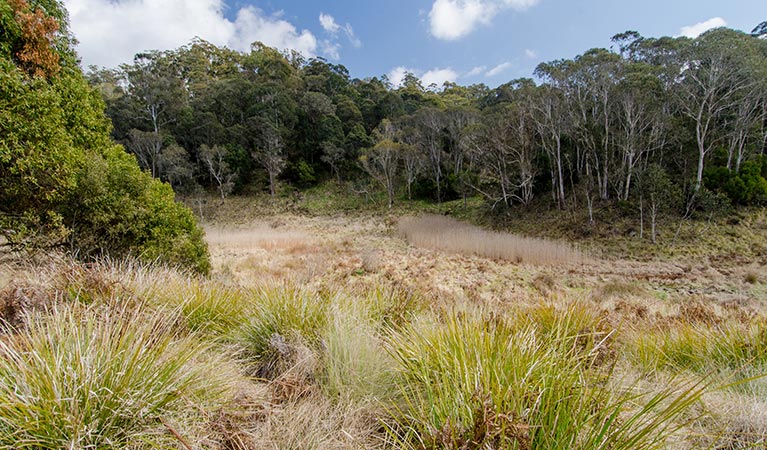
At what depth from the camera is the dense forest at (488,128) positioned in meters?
16.5

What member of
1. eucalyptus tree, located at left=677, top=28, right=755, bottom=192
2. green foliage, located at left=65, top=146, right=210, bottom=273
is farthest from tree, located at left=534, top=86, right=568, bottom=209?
green foliage, located at left=65, top=146, right=210, bottom=273

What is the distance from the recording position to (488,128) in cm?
2447

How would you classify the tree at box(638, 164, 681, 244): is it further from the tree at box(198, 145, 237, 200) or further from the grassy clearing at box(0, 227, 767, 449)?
the tree at box(198, 145, 237, 200)

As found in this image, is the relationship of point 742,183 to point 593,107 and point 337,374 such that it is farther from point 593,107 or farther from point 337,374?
point 337,374

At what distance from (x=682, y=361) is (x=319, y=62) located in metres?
54.4

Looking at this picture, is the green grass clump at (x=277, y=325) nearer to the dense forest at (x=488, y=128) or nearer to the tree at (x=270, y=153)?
the dense forest at (x=488, y=128)

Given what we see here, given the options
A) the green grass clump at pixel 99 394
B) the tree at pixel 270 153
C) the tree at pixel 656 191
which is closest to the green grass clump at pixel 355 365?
the green grass clump at pixel 99 394

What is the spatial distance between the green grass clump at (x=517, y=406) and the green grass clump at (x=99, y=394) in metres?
1.10

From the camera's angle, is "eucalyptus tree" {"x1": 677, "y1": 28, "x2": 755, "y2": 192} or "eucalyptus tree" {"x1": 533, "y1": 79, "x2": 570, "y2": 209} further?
"eucalyptus tree" {"x1": 533, "y1": 79, "x2": 570, "y2": 209}

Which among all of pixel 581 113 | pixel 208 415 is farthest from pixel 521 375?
pixel 581 113

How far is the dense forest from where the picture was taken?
1652 centimetres

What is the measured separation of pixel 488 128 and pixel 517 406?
2582 centimetres

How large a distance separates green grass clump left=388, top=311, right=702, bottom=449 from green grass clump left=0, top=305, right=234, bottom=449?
1098 mm

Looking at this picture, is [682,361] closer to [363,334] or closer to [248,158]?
[363,334]
